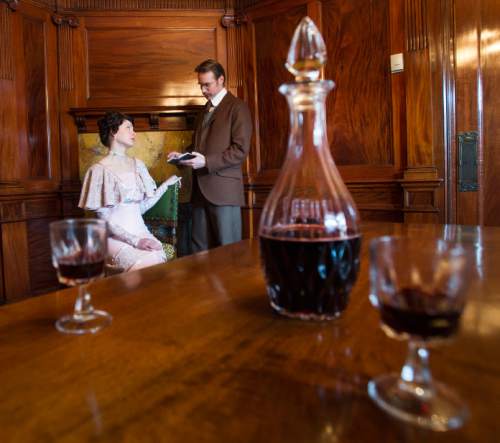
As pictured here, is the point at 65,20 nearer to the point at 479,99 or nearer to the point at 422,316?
the point at 479,99

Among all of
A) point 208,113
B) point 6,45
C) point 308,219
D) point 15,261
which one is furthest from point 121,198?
point 6,45

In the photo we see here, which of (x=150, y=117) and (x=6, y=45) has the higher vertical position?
(x=6, y=45)

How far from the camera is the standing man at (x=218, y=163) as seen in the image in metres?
2.84

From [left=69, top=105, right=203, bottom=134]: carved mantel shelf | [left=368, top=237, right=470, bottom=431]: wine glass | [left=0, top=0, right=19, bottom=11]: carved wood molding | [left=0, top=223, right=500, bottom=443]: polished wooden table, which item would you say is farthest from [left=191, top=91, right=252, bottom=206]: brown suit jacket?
[left=368, top=237, right=470, bottom=431]: wine glass

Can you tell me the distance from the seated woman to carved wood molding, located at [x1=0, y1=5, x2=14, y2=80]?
1.42m

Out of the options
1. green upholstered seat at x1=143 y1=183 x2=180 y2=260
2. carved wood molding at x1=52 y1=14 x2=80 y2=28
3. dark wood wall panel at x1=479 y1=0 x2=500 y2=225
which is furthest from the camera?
carved wood molding at x1=52 y1=14 x2=80 y2=28

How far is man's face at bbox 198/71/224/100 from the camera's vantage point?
9.38ft

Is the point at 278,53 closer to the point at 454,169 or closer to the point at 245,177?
the point at 245,177

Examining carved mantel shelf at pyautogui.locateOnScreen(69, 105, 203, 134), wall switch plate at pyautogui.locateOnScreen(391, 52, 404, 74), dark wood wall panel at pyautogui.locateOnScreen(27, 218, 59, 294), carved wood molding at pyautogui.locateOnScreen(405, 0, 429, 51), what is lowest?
dark wood wall panel at pyautogui.locateOnScreen(27, 218, 59, 294)

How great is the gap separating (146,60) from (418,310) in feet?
12.3

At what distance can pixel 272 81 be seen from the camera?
11.9ft

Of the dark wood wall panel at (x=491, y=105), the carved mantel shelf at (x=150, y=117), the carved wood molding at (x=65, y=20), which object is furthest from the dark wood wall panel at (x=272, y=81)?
the carved wood molding at (x=65, y=20)

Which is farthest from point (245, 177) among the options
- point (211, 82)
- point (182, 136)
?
point (211, 82)

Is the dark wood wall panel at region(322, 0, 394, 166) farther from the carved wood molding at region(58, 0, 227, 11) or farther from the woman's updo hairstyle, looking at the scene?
the woman's updo hairstyle
